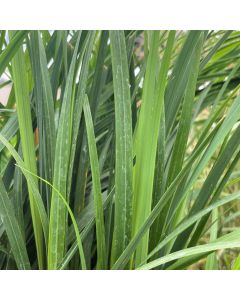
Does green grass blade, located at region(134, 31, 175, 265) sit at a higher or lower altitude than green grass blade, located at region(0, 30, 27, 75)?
lower

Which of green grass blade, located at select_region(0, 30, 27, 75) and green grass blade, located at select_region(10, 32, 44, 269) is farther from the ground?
green grass blade, located at select_region(0, 30, 27, 75)

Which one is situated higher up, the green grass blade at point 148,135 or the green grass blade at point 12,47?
the green grass blade at point 12,47

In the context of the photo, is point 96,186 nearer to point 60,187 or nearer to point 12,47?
point 60,187

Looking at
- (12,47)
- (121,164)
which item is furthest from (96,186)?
(12,47)

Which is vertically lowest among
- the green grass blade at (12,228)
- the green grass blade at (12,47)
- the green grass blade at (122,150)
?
the green grass blade at (12,228)

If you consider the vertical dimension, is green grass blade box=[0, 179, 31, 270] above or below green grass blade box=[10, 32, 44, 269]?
below

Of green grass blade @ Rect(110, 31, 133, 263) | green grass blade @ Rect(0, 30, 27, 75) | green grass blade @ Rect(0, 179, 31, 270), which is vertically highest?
green grass blade @ Rect(0, 30, 27, 75)

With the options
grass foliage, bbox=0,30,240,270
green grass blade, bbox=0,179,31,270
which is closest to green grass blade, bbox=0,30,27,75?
grass foliage, bbox=0,30,240,270

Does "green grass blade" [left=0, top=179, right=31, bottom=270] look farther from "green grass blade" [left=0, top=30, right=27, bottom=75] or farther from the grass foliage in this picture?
"green grass blade" [left=0, top=30, right=27, bottom=75]

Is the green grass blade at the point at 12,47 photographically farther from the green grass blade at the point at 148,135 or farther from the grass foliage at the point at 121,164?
the green grass blade at the point at 148,135

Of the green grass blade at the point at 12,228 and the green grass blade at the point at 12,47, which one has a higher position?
the green grass blade at the point at 12,47

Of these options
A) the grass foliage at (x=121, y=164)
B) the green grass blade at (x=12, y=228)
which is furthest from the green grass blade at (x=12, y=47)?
the green grass blade at (x=12, y=228)

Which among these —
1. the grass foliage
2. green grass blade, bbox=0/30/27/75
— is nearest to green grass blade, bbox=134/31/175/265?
the grass foliage
